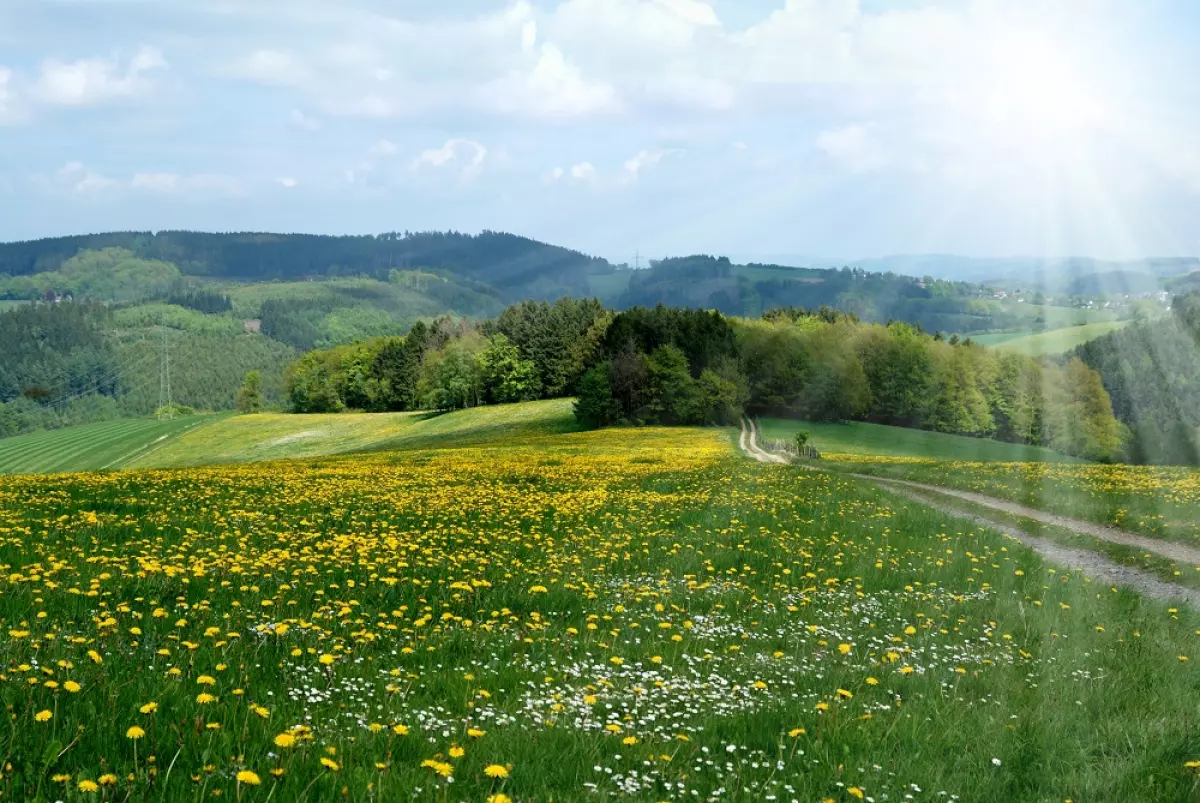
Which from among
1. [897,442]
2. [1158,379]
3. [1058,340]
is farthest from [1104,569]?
[1058,340]

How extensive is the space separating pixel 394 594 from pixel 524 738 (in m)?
5.08

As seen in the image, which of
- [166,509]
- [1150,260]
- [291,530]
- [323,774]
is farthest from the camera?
[1150,260]

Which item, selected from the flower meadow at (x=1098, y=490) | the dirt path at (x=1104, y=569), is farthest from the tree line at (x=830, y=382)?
the dirt path at (x=1104, y=569)

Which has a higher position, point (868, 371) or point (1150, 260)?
point (1150, 260)

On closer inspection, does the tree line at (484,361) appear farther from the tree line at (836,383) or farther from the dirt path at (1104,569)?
the dirt path at (1104,569)

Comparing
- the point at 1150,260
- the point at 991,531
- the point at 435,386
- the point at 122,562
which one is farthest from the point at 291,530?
the point at 435,386

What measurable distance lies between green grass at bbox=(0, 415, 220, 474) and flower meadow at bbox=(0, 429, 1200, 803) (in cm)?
9912

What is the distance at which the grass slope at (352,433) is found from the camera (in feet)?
301

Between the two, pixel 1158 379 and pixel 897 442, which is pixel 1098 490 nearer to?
pixel 897 442

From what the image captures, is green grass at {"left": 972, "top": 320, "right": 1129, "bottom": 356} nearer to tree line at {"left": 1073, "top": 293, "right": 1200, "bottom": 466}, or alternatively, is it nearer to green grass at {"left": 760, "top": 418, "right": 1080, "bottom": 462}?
tree line at {"left": 1073, "top": 293, "right": 1200, "bottom": 466}

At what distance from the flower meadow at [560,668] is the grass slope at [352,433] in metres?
69.3

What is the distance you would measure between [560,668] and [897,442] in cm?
8235

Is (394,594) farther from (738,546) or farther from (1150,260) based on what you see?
(1150,260)

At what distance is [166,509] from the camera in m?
18.6
